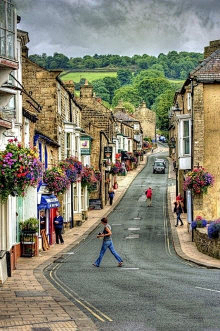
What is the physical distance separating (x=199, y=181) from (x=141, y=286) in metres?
18.0

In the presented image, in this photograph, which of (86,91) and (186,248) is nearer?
(186,248)


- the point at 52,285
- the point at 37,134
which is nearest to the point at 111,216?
the point at 37,134

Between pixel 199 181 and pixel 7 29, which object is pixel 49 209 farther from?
pixel 7 29

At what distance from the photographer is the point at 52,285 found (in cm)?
1848

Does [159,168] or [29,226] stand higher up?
[159,168]

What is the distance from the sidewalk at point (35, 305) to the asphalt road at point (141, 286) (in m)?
0.35

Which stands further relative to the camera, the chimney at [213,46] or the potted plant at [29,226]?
the chimney at [213,46]

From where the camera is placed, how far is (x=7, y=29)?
50.6ft

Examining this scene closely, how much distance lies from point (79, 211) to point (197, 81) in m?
14.3

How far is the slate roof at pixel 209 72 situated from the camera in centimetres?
3634

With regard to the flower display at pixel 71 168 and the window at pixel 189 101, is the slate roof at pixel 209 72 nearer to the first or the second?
the window at pixel 189 101

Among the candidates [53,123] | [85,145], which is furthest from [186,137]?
[85,145]

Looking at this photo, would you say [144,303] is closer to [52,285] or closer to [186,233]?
[52,285]

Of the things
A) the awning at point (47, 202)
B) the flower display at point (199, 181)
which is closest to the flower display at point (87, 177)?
the flower display at point (199, 181)
